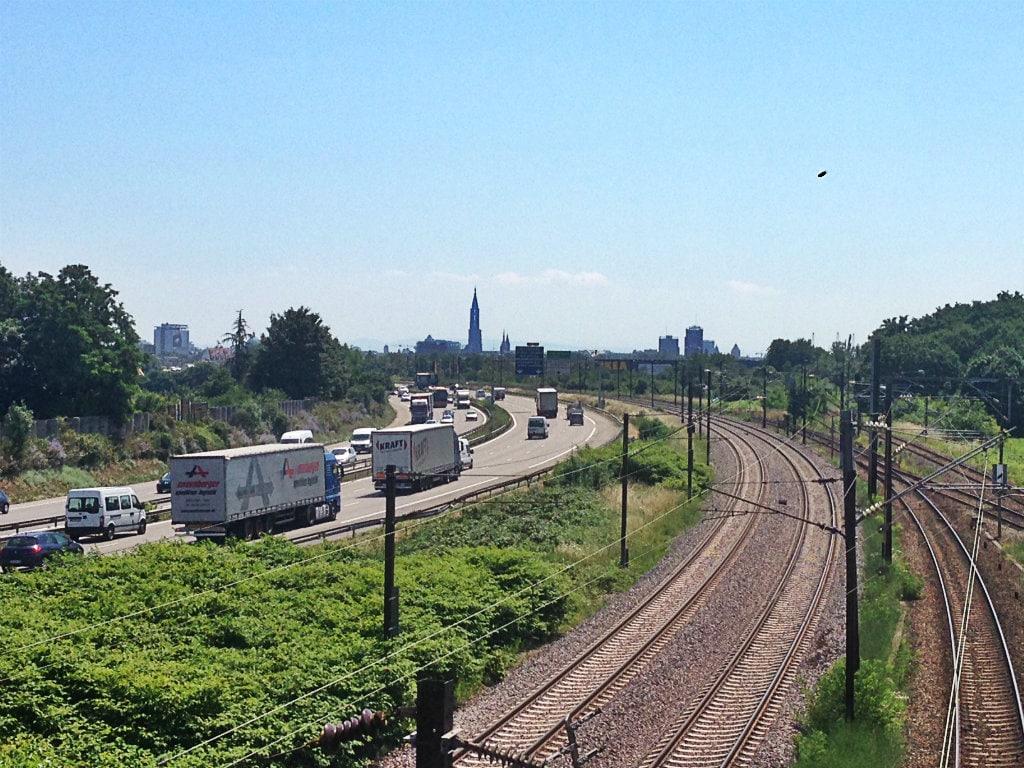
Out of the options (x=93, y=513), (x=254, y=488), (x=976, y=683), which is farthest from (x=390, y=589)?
(x=93, y=513)

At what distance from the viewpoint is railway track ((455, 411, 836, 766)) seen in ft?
62.7

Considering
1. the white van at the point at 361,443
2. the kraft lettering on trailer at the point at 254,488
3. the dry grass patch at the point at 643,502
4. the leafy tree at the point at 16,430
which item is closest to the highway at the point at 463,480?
the kraft lettering on trailer at the point at 254,488

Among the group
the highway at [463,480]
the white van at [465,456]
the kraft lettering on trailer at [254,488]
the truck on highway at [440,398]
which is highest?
the truck on highway at [440,398]

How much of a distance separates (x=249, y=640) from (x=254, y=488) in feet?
62.4

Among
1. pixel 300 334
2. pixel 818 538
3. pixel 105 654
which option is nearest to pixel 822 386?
pixel 300 334

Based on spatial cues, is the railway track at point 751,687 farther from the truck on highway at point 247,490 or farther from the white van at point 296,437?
the white van at point 296,437

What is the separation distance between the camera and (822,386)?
116438 millimetres

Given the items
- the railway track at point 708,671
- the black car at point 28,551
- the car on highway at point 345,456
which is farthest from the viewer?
the car on highway at point 345,456

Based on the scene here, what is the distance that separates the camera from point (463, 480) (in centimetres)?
6256

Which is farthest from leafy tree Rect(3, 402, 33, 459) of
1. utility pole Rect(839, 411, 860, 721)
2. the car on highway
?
utility pole Rect(839, 411, 860, 721)

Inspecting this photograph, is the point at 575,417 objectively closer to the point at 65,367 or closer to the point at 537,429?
the point at 537,429

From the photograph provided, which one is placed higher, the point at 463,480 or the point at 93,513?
the point at 93,513

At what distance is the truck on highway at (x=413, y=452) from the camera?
53.7 meters

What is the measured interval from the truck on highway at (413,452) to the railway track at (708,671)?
55.9ft
